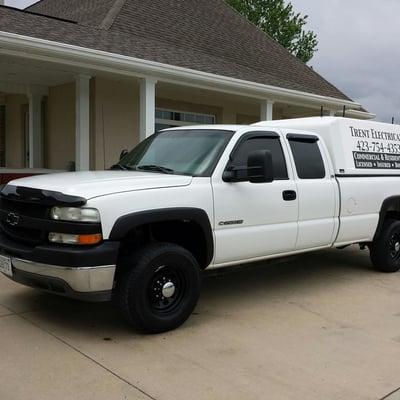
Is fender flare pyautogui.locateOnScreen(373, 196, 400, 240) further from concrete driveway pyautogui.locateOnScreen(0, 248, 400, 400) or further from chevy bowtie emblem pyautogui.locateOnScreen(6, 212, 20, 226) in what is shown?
chevy bowtie emblem pyautogui.locateOnScreen(6, 212, 20, 226)

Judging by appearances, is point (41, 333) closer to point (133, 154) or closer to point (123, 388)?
point (123, 388)

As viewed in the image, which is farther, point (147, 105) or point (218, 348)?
point (147, 105)

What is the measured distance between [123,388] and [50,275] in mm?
1248

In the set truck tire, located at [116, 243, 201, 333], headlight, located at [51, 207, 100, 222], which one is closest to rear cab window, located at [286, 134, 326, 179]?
truck tire, located at [116, 243, 201, 333]

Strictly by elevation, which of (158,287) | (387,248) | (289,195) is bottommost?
(387,248)

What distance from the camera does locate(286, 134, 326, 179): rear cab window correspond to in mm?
6254

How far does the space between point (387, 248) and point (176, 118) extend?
318 inches

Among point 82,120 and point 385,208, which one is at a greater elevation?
point 82,120

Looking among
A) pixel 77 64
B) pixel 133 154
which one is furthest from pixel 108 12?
pixel 133 154

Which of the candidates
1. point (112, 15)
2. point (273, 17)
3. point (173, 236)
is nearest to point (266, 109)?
→ point (112, 15)

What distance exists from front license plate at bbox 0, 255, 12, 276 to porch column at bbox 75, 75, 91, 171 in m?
6.65

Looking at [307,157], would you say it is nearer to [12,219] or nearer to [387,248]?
[387,248]

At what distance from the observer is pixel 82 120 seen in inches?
448

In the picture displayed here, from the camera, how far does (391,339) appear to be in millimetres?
4980
